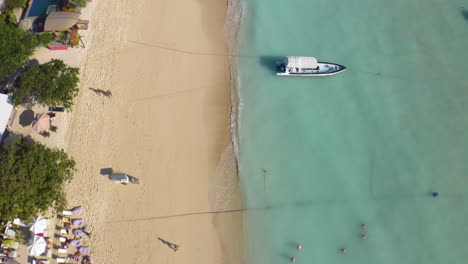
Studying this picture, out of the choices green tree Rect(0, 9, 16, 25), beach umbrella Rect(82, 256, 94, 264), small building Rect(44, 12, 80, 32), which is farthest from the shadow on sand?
beach umbrella Rect(82, 256, 94, 264)

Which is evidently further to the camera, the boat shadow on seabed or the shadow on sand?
the boat shadow on seabed

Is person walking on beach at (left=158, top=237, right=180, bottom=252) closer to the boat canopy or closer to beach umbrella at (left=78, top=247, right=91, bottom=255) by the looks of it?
beach umbrella at (left=78, top=247, right=91, bottom=255)

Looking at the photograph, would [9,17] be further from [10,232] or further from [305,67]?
[305,67]

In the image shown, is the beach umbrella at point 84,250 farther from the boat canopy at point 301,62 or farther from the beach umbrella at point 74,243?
the boat canopy at point 301,62

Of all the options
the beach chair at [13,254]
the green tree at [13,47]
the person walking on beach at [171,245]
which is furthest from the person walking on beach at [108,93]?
the beach chair at [13,254]

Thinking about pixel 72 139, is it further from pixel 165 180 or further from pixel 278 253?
pixel 278 253
